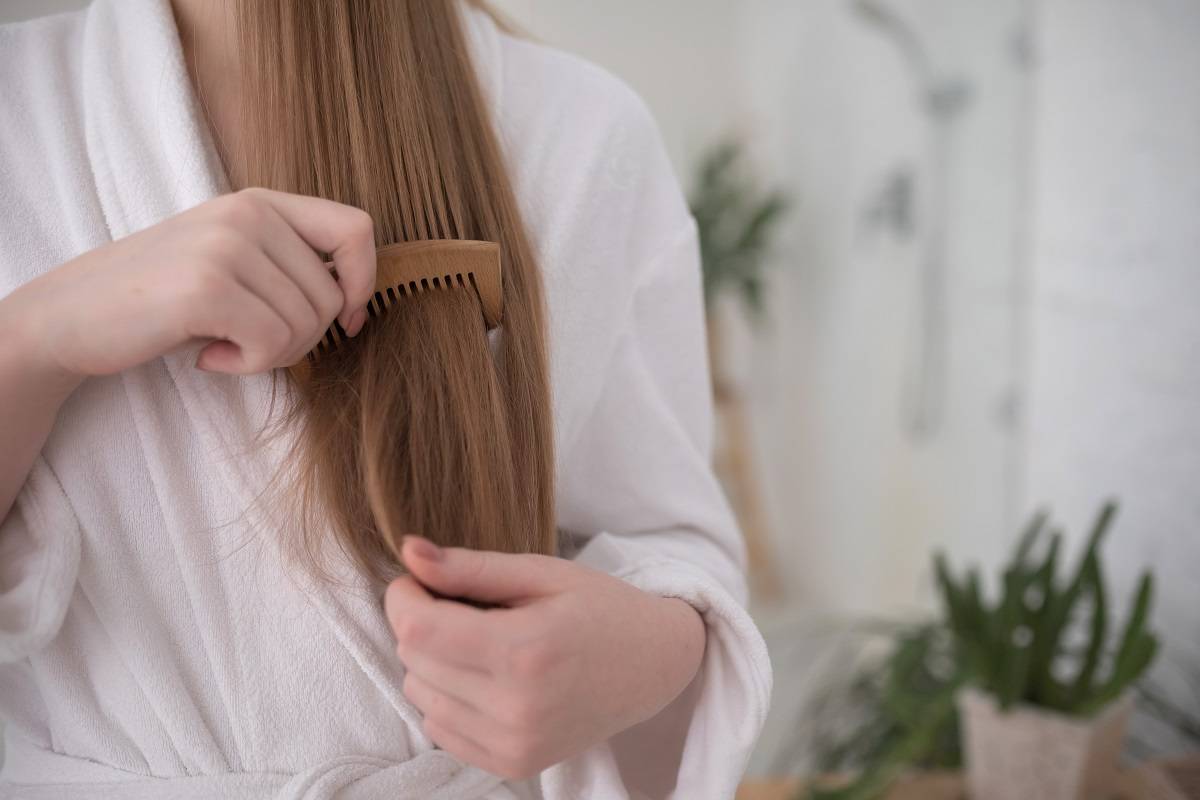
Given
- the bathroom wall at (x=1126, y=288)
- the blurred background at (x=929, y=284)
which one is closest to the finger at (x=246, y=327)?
the blurred background at (x=929, y=284)

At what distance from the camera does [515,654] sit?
0.38 m

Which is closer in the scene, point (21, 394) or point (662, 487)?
point (21, 394)

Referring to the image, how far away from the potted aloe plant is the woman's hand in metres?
0.85

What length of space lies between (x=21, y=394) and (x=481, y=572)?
0.22 metres

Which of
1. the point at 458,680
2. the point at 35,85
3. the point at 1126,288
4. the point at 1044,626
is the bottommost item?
the point at 1044,626

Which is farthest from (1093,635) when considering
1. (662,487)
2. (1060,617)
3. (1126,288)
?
(662,487)

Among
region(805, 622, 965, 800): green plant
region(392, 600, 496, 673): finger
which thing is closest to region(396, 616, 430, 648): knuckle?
Result: region(392, 600, 496, 673): finger

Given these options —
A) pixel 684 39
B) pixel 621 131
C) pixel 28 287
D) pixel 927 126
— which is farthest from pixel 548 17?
pixel 28 287

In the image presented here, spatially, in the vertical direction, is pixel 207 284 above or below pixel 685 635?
above

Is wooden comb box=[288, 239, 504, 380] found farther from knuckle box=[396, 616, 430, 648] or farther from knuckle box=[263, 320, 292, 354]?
knuckle box=[396, 616, 430, 648]

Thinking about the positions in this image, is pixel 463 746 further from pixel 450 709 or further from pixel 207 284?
pixel 207 284

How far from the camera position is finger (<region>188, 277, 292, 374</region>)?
366 millimetres

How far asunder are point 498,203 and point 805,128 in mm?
2302

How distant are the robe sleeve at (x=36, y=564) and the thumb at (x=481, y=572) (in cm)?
20
